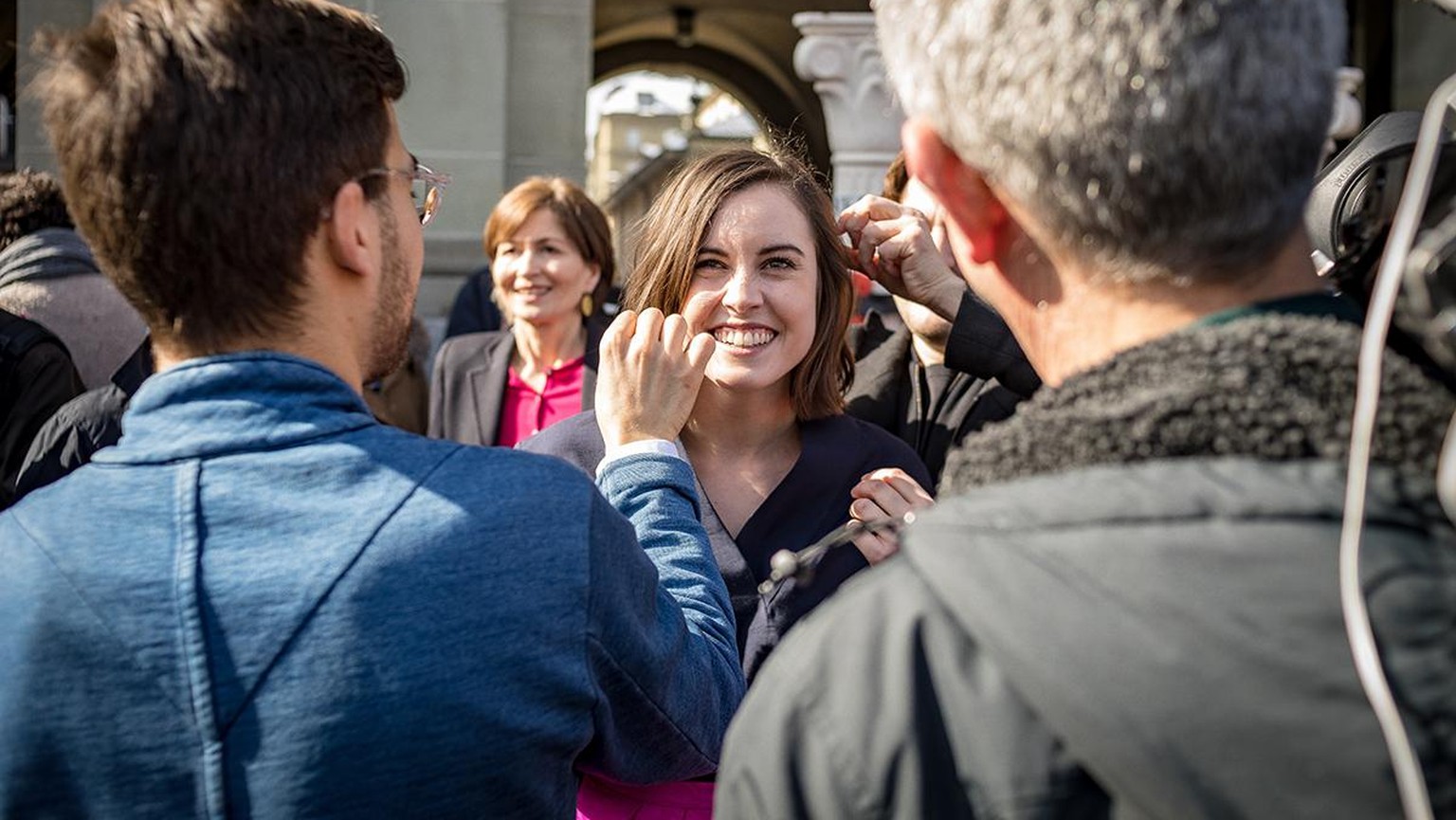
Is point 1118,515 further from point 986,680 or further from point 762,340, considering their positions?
point 762,340

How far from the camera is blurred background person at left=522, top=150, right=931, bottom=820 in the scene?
10.0ft

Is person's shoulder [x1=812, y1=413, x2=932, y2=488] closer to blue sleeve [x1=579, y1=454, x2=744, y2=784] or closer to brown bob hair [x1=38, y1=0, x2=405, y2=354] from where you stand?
blue sleeve [x1=579, y1=454, x2=744, y2=784]

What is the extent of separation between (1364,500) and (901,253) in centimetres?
217

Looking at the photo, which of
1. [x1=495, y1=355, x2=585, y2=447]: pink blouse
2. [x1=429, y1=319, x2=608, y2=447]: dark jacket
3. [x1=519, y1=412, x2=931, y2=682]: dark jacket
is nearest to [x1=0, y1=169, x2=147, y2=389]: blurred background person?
[x1=429, y1=319, x2=608, y2=447]: dark jacket

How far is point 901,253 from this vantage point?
3.26 m

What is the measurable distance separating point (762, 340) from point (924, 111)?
5.98 ft

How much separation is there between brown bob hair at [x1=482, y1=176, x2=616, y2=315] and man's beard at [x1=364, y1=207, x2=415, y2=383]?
140 inches

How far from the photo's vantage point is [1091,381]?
1.28 meters

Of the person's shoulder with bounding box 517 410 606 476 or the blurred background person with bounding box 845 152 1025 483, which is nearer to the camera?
the person's shoulder with bounding box 517 410 606 476

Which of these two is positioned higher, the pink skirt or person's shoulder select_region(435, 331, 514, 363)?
the pink skirt

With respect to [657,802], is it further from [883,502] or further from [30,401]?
[30,401]

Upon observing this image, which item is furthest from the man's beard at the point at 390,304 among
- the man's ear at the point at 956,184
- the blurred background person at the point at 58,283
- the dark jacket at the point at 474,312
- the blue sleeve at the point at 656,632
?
the dark jacket at the point at 474,312

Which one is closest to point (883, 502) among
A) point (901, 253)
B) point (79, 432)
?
point (901, 253)

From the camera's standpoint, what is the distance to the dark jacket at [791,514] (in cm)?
276
